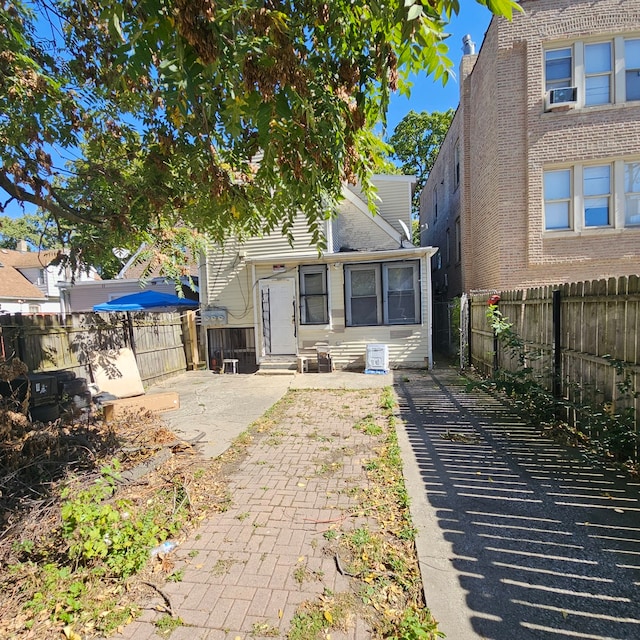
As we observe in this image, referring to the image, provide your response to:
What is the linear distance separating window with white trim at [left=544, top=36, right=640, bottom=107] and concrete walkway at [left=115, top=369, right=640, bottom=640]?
9187mm

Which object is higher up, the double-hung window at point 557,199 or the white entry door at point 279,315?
the double-hung window at point 557,199

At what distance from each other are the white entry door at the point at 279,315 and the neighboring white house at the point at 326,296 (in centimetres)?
3

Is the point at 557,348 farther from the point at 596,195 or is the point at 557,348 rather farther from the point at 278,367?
the point at 278,367

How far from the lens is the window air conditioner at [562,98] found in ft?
30.5

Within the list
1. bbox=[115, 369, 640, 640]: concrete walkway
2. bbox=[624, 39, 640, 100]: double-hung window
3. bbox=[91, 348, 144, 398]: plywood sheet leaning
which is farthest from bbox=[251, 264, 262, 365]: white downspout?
bbox=[624, 39, 640, 100]: double-hung window

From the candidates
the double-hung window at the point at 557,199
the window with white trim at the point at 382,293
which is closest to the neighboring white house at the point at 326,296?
the window with white trim at the point at 382,293

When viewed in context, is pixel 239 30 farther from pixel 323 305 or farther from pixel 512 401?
pixel 323 305

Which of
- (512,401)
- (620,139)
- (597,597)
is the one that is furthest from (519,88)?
(597,597)

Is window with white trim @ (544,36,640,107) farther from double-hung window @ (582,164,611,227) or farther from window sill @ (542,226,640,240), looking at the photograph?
window sill @ (542,226,640,240)

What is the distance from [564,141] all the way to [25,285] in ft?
109

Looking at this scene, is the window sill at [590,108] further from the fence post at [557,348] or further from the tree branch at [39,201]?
the tree branch at [39,201]

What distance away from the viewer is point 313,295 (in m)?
10.7

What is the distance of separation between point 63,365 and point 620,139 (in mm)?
13270

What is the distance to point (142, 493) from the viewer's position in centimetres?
355
